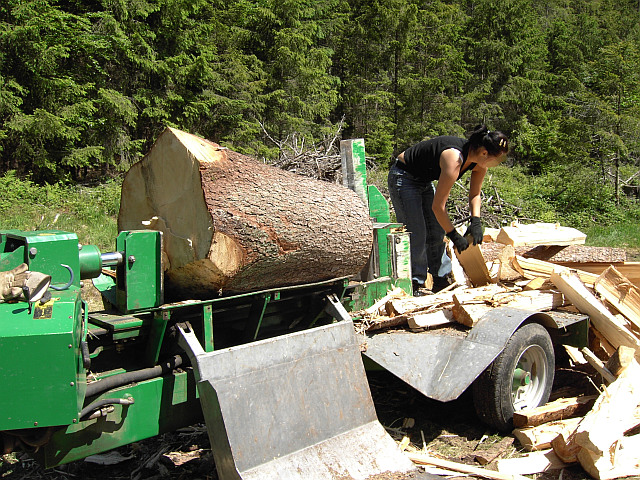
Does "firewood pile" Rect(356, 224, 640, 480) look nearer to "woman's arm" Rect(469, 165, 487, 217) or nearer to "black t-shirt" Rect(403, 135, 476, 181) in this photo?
"woman's arm" Rect(469, 165, 487, 217)

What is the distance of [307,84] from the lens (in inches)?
659

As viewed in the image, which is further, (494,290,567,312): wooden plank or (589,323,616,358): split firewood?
(589,323,616,358): split firewood

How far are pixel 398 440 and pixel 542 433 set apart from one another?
899 millimetres

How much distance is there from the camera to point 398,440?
359 cm

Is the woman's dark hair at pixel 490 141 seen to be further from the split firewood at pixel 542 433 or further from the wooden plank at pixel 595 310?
the split firewood at pixel 542 433

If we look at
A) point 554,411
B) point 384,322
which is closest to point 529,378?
point 554,411

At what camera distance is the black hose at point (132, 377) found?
8.69 ft

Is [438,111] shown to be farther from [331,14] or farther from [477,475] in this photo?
[477,475]

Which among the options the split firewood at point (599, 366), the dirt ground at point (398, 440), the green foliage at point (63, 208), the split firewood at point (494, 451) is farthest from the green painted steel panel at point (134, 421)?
the green foliage at point (63, 208)

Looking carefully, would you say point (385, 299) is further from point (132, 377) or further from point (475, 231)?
point (132, 377)

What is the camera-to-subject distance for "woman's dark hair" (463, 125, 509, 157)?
4133 millimetres

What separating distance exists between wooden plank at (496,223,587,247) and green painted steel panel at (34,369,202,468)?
10.7 feet

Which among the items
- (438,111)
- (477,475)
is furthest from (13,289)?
(438,111)

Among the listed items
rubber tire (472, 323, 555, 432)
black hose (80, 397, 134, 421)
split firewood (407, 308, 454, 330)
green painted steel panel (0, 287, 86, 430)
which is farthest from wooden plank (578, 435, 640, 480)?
green painted steel panel (0, 287, 86, 430)
